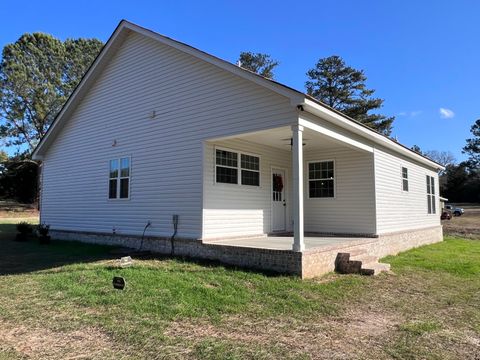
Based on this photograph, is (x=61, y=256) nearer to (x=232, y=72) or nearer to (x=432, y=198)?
(x=232, y=72)

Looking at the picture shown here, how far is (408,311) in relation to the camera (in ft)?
18.6

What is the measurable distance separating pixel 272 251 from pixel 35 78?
34667 millimetres

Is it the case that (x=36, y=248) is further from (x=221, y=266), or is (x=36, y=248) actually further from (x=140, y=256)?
(x=221, y=266)

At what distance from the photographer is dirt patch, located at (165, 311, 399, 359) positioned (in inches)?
164

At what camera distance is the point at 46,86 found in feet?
114

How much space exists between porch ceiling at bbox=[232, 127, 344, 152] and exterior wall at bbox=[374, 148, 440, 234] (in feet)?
5.31

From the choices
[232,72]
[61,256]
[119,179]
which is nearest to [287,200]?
[232,72]

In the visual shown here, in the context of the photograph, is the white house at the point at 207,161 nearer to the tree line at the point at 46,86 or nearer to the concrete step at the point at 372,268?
the concrete step at the point at 372,268

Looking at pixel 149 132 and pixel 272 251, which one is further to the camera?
pixel 149 132

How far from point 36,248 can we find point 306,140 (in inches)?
344

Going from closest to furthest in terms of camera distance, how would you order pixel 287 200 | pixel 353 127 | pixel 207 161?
pixel 207 161, pixel 353 127, pixel 287 200

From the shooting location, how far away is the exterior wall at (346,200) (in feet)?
36.7

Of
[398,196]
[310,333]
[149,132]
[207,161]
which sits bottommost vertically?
[310,333]

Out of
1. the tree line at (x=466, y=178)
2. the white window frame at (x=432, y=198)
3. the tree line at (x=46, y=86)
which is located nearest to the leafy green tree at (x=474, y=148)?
the tree line at (x=466, y=178)
